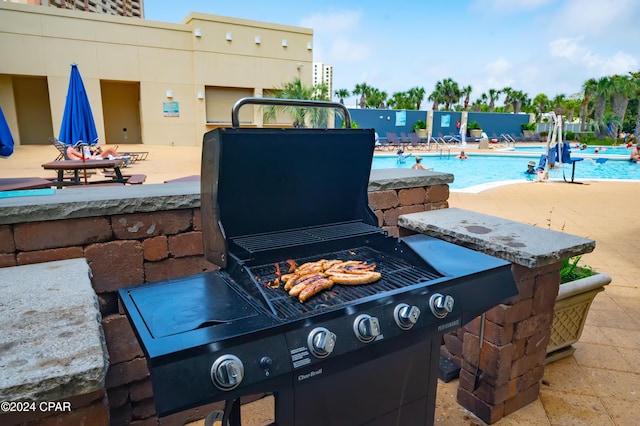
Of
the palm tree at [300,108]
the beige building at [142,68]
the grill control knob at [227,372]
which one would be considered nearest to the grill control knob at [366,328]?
the grill control knob at [227,372]

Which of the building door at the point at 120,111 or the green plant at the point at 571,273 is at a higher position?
the building door at the point at 120,111

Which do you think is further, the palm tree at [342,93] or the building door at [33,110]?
the palm tree at [342,93]

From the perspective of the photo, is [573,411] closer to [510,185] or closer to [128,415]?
[128,415]

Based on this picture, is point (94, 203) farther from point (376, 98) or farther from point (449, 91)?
point (449, 91)

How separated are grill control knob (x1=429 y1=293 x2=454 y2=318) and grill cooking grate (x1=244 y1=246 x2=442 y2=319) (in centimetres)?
Result: 11

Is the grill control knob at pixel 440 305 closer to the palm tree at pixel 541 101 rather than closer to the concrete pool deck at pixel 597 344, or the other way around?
the concrete pool deck at pixel 597 344

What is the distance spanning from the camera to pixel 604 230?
5551 millimetres

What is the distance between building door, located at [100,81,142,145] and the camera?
60.6 feet

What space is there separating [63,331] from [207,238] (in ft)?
2.25

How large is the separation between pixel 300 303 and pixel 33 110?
67.6ft

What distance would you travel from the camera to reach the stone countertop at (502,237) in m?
1.83

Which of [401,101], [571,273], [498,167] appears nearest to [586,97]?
[401,101]

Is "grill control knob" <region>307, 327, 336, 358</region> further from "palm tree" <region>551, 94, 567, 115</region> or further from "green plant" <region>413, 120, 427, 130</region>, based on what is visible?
"palm tree" <region>551, 94, 567, 115</region>

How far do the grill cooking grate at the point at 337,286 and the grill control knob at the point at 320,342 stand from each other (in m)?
0.07
